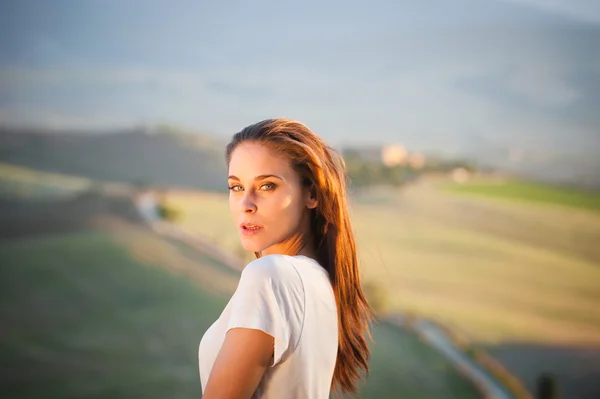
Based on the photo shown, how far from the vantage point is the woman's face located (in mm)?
1197

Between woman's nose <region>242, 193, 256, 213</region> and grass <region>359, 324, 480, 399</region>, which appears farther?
grass <region>359, 324, 480, 399</region>

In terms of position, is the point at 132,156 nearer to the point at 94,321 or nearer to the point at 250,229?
the point at 94,321

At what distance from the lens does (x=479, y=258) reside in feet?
18.9

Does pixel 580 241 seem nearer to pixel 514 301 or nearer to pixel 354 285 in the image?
pixel 514 301

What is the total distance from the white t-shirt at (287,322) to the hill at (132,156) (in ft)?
15.2

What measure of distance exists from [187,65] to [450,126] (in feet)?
6.95

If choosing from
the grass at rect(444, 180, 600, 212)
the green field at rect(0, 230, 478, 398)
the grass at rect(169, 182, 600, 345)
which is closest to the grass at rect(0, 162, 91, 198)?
the green field at rect(0, 230, 478, 398)

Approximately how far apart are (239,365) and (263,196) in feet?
0.99

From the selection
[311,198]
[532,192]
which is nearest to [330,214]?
[311,198]

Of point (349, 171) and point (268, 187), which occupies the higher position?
point (268, 187)

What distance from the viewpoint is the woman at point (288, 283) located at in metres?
1.02

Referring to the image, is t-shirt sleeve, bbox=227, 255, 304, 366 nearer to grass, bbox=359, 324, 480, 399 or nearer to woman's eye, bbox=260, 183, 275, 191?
woman's eye, bbox=260, 183, 275, 191

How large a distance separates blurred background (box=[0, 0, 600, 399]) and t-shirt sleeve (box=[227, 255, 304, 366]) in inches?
173

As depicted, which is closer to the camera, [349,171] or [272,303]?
[272,303]
